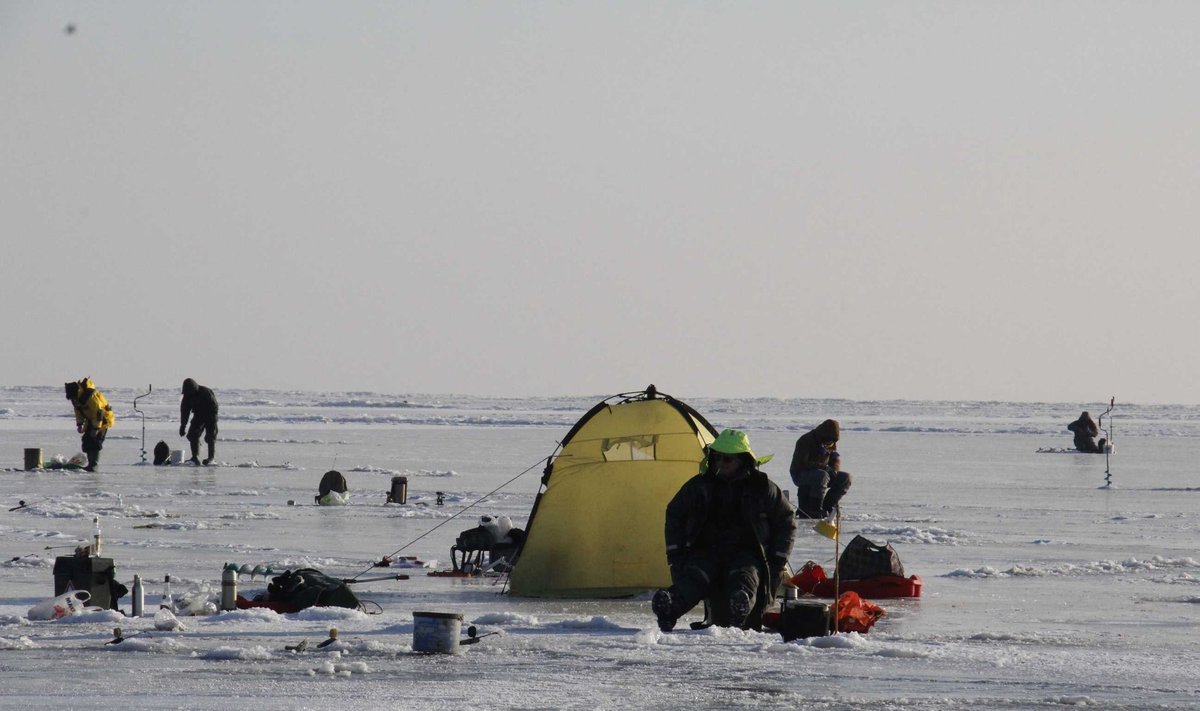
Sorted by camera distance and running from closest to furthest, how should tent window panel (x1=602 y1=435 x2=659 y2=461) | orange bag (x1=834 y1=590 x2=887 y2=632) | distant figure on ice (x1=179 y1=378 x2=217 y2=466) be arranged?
1. orange bag (x1=834 y1=590 x2=887 y2=632)
2. tent window panel (x1=602 y1=435 x2=659 y2=461)
3. distant figure on ice (x1=179 y1=378 x2=217 y2=466)

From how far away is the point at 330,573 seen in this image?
1437 centimetres

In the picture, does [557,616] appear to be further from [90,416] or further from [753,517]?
[90,416]

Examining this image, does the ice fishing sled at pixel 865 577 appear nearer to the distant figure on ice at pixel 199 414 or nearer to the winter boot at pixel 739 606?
the winter boot at pixel 739 606

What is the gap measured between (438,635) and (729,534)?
2395 millimetres

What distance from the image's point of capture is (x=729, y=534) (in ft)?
36.8

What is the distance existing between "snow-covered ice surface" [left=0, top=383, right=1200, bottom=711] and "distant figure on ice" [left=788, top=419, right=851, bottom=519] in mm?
585

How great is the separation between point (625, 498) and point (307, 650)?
4.47m

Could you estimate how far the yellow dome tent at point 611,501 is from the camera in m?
13.6

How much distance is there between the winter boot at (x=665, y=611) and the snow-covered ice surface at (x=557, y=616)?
0.12 m

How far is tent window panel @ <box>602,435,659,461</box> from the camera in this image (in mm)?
13906

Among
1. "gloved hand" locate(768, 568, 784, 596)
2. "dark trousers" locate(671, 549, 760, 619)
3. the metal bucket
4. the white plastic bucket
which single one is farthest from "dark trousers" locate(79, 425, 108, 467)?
the white plastic bucket

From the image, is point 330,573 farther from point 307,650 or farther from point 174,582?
point 307,650

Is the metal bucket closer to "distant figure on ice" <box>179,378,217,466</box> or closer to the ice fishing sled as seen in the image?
"distant figure on ice" <box>179,378,217,466</box>

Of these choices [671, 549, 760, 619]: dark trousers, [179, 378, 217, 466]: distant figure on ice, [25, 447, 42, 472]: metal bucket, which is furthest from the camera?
[179, 378, 217, 466]: distant figure on ice
